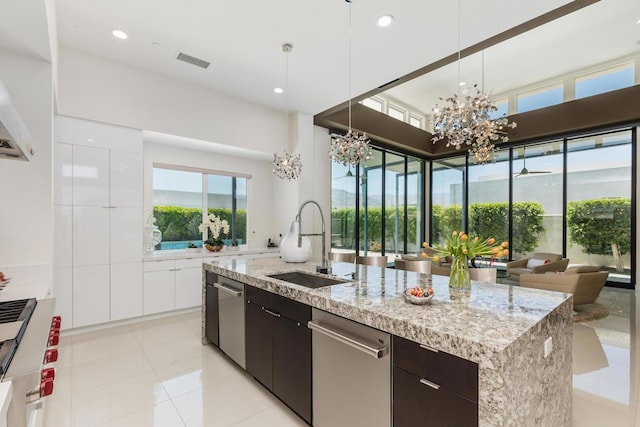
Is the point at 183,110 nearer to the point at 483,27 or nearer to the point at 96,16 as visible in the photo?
the point at 96,16

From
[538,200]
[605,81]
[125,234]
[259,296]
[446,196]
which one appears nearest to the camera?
[259,296]

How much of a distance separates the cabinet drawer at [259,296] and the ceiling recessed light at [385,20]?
9.96 ft

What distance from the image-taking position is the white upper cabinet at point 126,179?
160 inches

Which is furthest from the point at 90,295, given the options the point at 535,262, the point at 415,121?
the point at 415,121

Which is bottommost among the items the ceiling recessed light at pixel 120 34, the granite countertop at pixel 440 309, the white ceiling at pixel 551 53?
the granite countertop at pixel 440 309

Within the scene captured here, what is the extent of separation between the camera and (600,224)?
261 inches

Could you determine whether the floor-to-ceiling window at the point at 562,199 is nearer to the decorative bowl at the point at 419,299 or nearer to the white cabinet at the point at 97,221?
the decorative bowl at the point at 419,299

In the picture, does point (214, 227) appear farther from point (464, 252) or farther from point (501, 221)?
point (501, 221)

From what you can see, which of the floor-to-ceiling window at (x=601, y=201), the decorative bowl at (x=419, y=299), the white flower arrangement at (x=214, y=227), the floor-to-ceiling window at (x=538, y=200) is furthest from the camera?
the floor-to-ceiling window at (x=538, y=200)

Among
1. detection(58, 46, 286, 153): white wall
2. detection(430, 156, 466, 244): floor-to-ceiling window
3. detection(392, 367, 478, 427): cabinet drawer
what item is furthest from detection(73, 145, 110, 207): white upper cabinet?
detection(430, 156, 466, 244): floor-to-ceiling window

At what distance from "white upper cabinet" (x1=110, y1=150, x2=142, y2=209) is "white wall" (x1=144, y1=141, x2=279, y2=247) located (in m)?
0.79

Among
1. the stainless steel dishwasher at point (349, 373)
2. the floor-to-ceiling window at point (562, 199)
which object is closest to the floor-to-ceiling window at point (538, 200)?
the floor-to-ceiling window at point (562, 199)

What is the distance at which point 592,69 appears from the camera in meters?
6.22

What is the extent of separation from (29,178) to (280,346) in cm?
261
